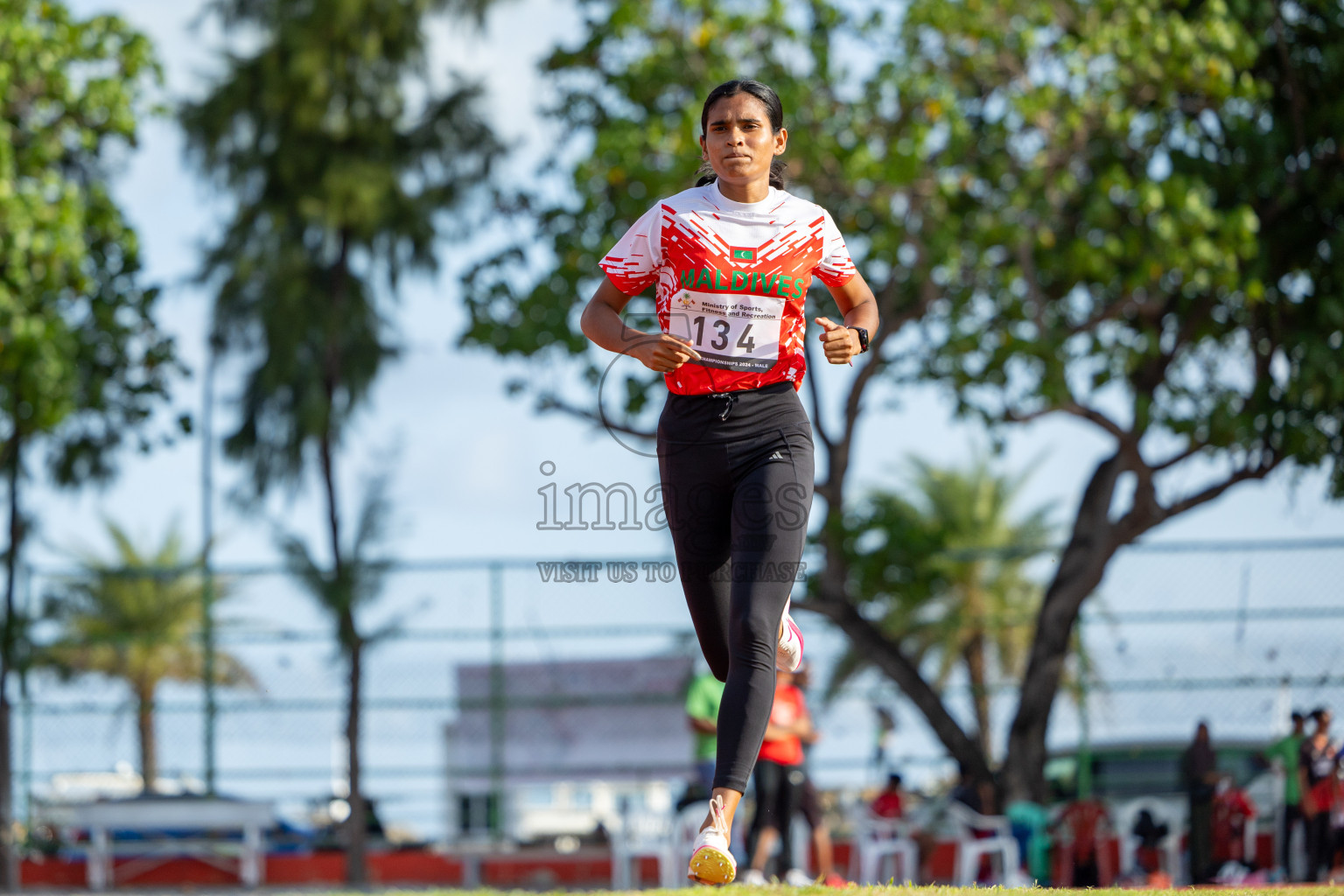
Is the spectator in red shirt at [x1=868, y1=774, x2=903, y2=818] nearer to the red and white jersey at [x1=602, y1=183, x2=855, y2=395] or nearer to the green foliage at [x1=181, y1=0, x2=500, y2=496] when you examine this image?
the red and white jersey at [x1=602, y1=183, x2=855, y2=395]

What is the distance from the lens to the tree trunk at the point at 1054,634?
13.3m

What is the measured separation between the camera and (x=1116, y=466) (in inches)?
535

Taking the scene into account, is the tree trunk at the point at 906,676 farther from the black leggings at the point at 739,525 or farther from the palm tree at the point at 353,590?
the black leggings at the point at 739,525

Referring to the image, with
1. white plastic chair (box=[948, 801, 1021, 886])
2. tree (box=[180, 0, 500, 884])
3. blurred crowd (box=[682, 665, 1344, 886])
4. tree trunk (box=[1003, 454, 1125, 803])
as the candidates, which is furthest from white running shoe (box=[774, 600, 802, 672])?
tree (box=[180, 0, 500, 884])

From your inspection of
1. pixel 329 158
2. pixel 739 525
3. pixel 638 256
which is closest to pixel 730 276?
pixel 638 256

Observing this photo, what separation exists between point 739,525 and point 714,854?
863mm

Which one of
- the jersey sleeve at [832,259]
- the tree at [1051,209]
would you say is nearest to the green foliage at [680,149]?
the tree at [1051,209]

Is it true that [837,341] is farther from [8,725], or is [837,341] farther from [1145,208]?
[8,725]

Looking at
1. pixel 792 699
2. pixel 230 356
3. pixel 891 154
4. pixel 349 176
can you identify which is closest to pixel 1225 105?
pixel 891 154

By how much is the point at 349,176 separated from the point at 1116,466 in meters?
11.4

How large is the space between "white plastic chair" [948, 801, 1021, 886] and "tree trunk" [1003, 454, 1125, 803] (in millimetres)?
920

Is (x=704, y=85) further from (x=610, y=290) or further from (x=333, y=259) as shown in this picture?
(x=333, y=259)

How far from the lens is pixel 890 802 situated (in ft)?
40.7

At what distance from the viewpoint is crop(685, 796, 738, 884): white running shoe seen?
3553 mm
